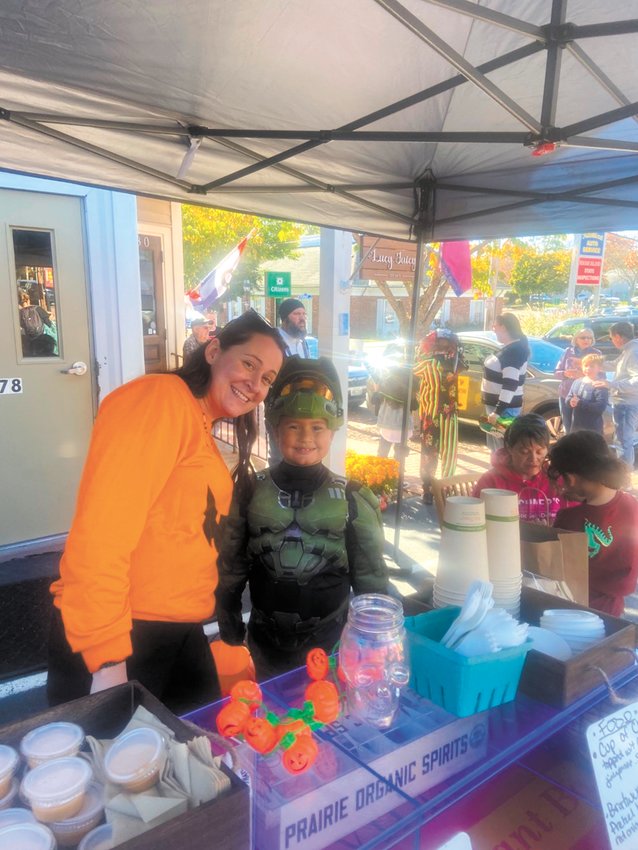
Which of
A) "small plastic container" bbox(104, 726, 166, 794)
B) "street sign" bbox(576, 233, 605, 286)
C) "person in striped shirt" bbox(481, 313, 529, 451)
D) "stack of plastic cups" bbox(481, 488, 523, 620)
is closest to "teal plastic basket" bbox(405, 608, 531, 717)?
"stack of plastic cups" bbox(481, 488, 523, 620)

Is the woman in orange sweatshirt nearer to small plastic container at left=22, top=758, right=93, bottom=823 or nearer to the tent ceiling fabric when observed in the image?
small plastic container at left=22, top=758, right=93, bottom=823

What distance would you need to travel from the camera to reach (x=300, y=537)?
6.03ft

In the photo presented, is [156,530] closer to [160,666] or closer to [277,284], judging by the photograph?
[160,666]

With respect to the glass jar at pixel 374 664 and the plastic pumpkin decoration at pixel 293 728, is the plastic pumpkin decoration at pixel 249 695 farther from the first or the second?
the glass jar at pixel 374 664

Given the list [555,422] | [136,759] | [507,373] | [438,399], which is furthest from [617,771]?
[555,422]

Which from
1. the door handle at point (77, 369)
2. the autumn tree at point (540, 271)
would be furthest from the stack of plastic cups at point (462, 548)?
the autumn tree at point (540, 271)

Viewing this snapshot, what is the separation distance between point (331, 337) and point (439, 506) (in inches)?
125

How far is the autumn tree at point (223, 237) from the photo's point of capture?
1816 cm

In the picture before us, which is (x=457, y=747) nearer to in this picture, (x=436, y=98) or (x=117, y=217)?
(x=436, y=98)

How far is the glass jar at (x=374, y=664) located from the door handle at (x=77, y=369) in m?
4.28

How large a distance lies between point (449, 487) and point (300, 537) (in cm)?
163

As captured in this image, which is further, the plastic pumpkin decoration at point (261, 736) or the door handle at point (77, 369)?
the door handle at point (77, 369)

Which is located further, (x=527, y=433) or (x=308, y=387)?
(x=527, y=433)

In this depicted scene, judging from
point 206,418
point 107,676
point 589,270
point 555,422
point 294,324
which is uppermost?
point 589,270
